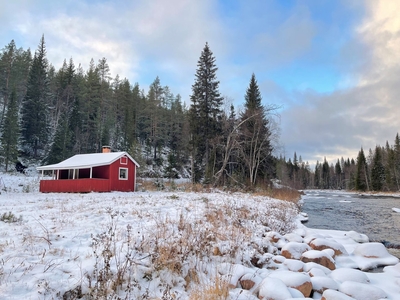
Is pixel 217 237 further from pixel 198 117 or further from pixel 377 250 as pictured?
pixel 198 117

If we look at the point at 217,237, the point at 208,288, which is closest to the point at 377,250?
the point at 217,237

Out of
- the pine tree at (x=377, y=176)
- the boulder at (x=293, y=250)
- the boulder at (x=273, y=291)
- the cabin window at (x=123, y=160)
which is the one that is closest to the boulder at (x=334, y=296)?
the boulder at (x=273, y=291)

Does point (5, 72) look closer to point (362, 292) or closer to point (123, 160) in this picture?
point (123, 160)

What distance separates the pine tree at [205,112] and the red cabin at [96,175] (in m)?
8.13

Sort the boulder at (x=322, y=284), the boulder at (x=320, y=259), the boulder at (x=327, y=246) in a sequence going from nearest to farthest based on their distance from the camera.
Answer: the boulder at (x=322, y=284) → the boulder at (x=320, y=259) → the boulder at (x=327, y=246)

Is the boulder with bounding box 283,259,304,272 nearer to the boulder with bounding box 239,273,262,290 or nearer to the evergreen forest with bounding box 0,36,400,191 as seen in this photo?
the boulder with bounding box 239,273,262,290

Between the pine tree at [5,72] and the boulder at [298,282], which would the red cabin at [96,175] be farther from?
the pine tree at [5,72]

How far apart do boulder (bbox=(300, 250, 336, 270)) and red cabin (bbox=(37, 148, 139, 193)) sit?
16.0 metres

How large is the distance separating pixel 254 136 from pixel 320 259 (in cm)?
2101

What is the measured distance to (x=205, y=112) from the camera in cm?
2777

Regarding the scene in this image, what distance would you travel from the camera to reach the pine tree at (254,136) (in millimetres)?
24406

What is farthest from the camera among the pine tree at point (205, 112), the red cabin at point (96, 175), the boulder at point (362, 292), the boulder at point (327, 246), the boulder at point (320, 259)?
the pine tree at point (205, 112)

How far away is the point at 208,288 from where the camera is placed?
131 inches

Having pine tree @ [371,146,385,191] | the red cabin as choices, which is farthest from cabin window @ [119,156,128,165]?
pine tree @ [371,146,385,191]
